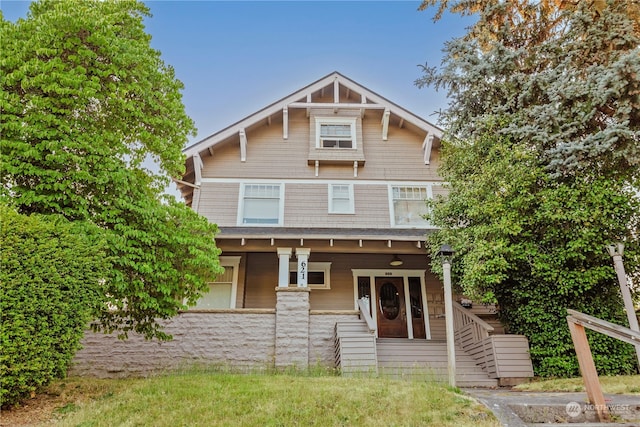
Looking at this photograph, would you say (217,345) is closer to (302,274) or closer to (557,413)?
(302,274)

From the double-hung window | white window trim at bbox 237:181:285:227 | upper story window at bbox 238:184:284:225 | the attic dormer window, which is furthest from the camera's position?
the attic dormer window

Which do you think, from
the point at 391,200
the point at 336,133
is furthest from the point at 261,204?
the point at 391,200

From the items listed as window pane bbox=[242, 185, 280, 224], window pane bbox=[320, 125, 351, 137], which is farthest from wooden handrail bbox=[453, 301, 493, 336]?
window pane bbox=[320, 125, 351, 137]

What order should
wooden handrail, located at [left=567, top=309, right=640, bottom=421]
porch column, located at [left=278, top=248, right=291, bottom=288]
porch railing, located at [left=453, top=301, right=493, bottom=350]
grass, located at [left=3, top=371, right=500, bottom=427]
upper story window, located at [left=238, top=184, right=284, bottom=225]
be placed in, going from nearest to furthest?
wooden handrail, located at [left=567, top=309, right=640, bottom=421]
grass, located at [left=3, top=371, right=500, bottom=427]
porch railing, located at [left=453, top=301, right=493, bottom=350]
porch column, located at [left=278, top=248, right=291, bottom=288]
upper story window, located at [left=238, top=184, right=284, bottom=225]

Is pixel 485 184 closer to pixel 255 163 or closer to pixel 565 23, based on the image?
pixel 565 23

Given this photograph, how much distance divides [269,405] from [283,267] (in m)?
5.30

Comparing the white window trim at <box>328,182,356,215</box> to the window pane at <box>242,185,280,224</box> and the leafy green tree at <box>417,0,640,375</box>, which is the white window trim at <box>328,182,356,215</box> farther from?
the leafy green tree at <box>417,0,640,375</box>

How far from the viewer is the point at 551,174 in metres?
8.68

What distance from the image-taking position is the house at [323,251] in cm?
864

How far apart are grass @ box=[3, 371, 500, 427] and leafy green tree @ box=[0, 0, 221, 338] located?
5.01 ft

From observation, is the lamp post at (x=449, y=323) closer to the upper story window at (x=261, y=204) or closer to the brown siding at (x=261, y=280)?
the brown siding at (x=261, y=280)

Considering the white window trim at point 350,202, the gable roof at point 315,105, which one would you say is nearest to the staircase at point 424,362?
the white window trim at point 350,202

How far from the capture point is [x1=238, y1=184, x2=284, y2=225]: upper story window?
487 inches

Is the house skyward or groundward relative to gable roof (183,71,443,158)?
groundward
